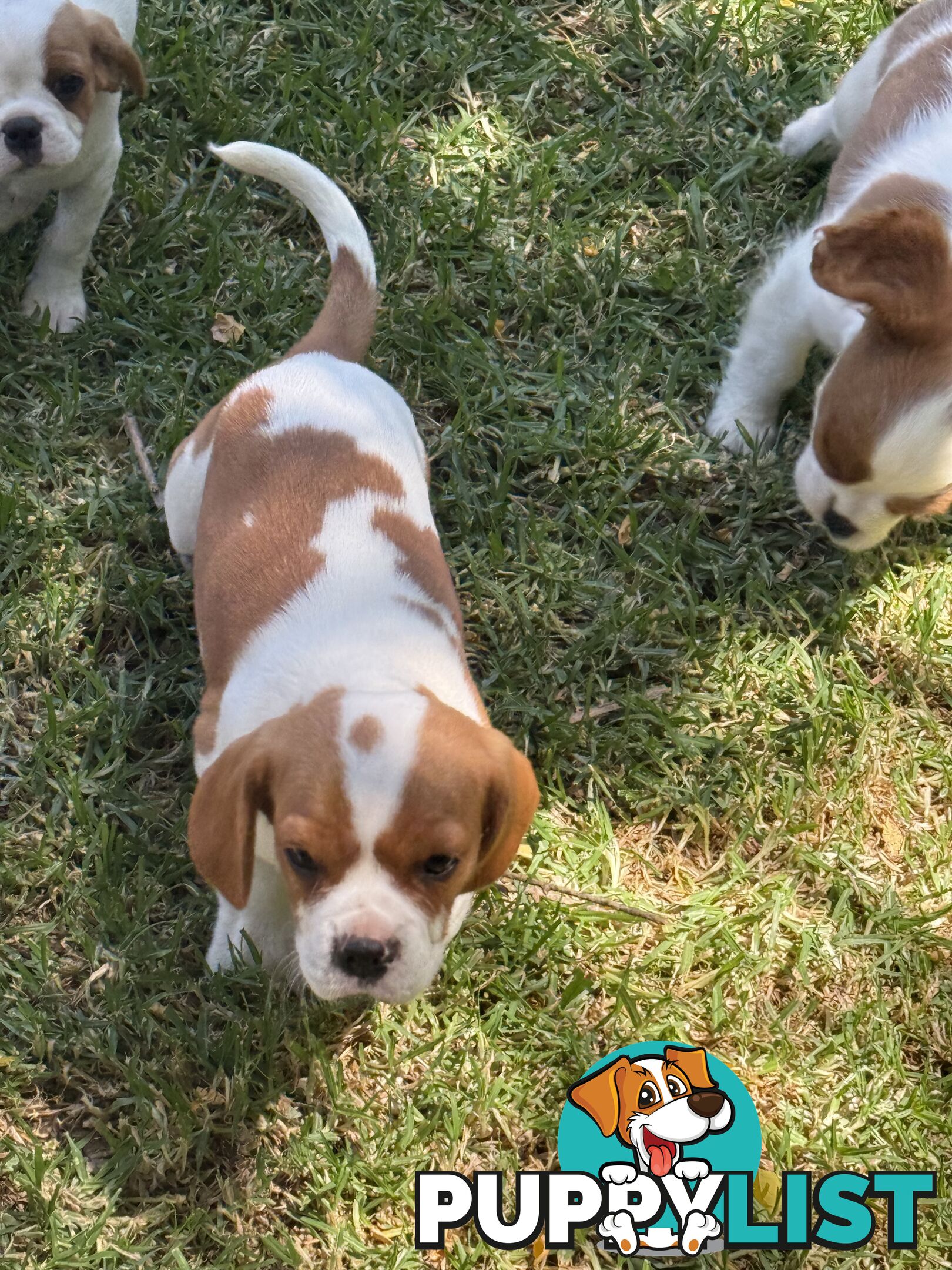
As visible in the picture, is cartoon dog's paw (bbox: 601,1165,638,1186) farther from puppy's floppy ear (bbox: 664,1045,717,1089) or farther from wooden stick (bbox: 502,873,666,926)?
wooden stick (bbox: 502,873,666,926)

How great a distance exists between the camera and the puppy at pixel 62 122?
13.3ft

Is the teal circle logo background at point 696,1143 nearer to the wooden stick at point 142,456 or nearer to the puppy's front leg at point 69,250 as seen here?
the wooden stick at point 142,456

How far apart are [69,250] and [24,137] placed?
25.1 inches

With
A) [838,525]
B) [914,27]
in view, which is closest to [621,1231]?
[838,525]

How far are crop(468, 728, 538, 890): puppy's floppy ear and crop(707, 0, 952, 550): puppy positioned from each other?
5.24 ft

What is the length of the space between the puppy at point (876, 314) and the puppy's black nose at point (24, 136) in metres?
2.40

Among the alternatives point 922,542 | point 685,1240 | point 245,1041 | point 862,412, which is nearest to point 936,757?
point 922,542

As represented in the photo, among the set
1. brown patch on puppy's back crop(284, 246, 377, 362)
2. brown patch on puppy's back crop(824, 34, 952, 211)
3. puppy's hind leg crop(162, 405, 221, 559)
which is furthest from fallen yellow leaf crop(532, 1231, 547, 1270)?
brown patch on puppy's back crop(824, 34, 952, 211)

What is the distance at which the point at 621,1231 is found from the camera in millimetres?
3439

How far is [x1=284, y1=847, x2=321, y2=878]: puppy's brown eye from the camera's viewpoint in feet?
9.00

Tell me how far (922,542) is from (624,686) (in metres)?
1.35

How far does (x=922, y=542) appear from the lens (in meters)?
4.85

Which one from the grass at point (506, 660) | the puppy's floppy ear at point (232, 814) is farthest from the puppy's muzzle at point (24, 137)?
the puppy's floppy ear at point (232, 814)

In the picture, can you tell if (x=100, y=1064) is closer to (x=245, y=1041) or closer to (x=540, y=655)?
(x=245, y=1041)
